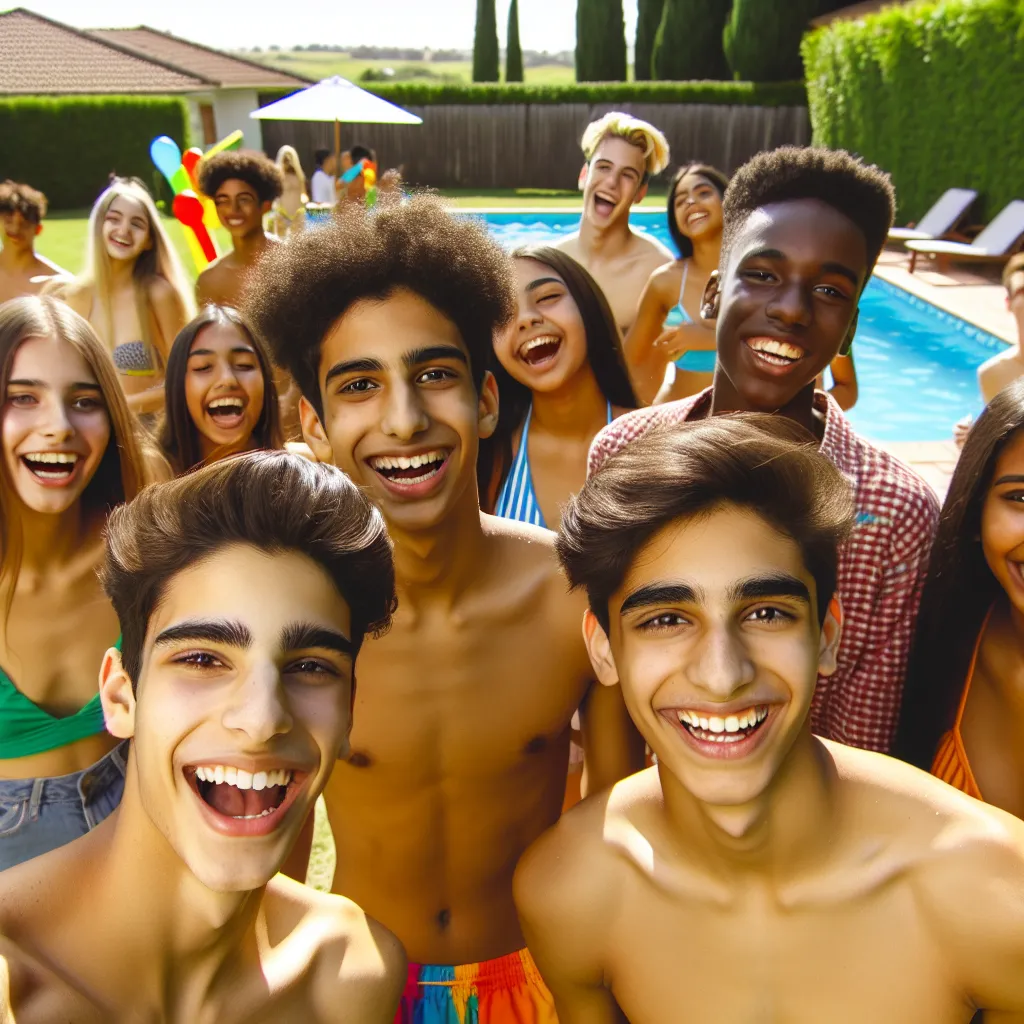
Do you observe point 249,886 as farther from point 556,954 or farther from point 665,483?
point 665,483

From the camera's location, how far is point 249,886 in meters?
1.64

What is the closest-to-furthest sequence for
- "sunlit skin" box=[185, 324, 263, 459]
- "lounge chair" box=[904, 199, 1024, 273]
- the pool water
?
1. "sunlit skin" box=[185, 324, 263, 459]
2. the pool water
3. "lounge chair" box=[904, 199, 1024, 273]

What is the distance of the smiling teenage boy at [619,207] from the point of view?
6137 mm

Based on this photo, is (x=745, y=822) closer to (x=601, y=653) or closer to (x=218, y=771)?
(x=601, y=653)

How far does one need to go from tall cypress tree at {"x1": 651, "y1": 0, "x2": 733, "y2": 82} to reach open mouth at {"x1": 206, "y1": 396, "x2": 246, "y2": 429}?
34.6 meters

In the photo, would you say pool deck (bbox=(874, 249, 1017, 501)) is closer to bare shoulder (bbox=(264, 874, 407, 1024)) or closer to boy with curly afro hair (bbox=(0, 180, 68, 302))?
bare shoulder (bbox=(264, 874, 407, 1024))

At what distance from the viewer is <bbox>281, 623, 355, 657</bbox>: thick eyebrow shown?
5.57 feet

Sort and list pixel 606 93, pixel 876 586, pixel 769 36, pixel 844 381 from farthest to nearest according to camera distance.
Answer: pixel 606 93
pixel 769 36
pixel 844 381
pixel 876 586

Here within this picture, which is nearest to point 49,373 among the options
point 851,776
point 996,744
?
point 851,776

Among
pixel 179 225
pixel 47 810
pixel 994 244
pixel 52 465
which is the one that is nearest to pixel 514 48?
pixel 179 225

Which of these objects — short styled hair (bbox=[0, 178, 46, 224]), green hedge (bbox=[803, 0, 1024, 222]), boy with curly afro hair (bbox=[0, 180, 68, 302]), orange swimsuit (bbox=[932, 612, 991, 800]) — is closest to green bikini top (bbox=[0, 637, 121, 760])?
orange swimsuit (bbox=[932, 612, 991, 800])

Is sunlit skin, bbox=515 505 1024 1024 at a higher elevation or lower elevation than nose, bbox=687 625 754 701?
lower

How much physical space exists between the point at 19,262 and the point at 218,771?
741 cm

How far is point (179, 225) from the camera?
22.2 meters
